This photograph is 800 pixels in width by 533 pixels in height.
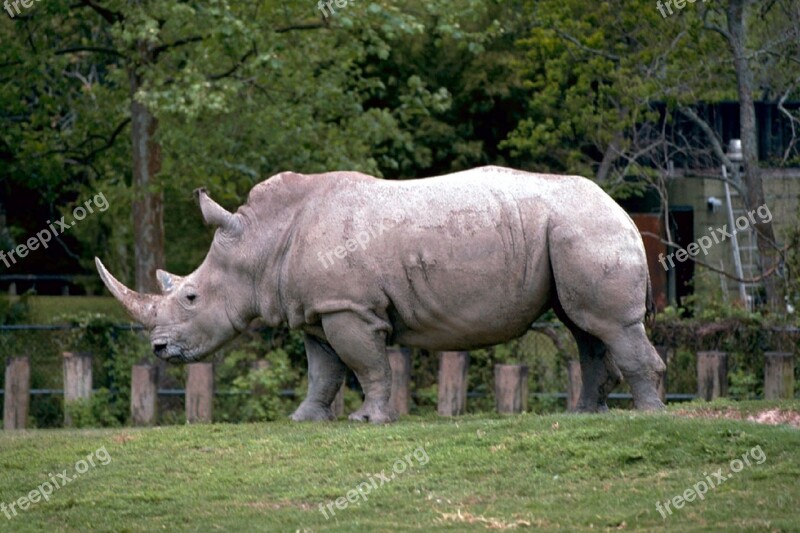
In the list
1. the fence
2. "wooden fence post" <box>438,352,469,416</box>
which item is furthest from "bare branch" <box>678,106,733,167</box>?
"wooden fence post" <box>438,352,469,416</box>

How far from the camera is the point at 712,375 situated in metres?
15.3

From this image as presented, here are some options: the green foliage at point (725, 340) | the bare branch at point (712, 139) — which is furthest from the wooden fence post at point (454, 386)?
the bare branch at point (712, 139)

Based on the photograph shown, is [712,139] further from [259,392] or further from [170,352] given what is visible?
[170,352]

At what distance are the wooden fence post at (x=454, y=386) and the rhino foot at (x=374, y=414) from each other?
2.95 meters

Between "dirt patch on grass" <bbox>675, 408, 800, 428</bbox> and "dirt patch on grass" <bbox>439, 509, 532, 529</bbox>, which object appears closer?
"dirt patch on grass" <bbox>439, 509, 532, 529</bbox>

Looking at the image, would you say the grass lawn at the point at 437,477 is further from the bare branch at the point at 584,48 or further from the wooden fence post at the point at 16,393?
the bare branch at the point at 584,48

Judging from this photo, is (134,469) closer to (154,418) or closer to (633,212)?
(154,418)

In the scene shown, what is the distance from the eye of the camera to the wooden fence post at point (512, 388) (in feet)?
51.2

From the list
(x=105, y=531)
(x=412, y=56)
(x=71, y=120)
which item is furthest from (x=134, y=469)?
(x=412, y=56)

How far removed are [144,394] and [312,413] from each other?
120 inches

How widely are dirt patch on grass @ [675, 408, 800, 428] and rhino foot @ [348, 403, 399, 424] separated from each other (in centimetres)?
237

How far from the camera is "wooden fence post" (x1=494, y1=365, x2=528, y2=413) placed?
15.6 metres

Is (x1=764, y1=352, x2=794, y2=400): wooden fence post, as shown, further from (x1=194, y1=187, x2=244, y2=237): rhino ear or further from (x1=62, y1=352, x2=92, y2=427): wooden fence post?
(x1=62, y1=352, x2=92, y2=427): wooden fence post

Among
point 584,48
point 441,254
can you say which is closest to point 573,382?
point 441,254
